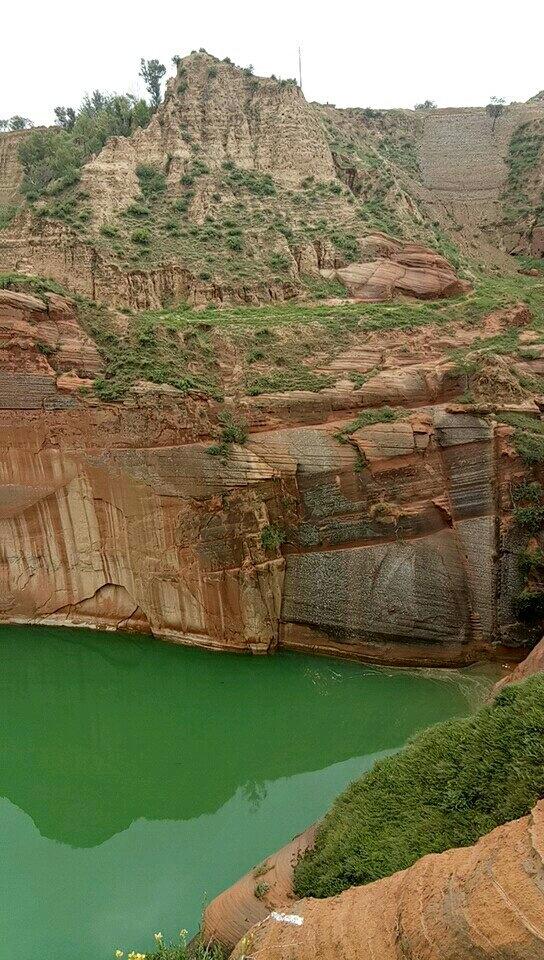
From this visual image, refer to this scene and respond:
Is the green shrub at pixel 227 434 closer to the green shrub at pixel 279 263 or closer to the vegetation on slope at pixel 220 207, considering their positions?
the vegetation on slope at pixel 220 207

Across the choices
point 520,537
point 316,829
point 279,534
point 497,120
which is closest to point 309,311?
point 279,534

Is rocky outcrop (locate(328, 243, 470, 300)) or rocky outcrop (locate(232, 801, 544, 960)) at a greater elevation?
rocky outcrop (locate(328, 243, 470, 300))

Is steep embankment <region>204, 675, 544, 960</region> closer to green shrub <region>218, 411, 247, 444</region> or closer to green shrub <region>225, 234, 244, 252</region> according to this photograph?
green shrub <region>218, 411, 247, 444</region>

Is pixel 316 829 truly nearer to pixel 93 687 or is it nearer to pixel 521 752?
pixel 521 752

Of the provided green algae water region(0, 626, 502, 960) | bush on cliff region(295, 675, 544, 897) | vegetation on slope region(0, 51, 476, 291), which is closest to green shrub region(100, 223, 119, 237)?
vegetation on slope region(0, 51, 476, 291)

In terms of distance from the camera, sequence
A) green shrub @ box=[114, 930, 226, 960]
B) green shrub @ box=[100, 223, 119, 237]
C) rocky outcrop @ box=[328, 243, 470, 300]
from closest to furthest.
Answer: green shrub @ box=[114, 930, 226, 960], rocky outcrop @ box=[328, 243, 470, 300], green shrub @ box=[100, 223, 119, 237]
